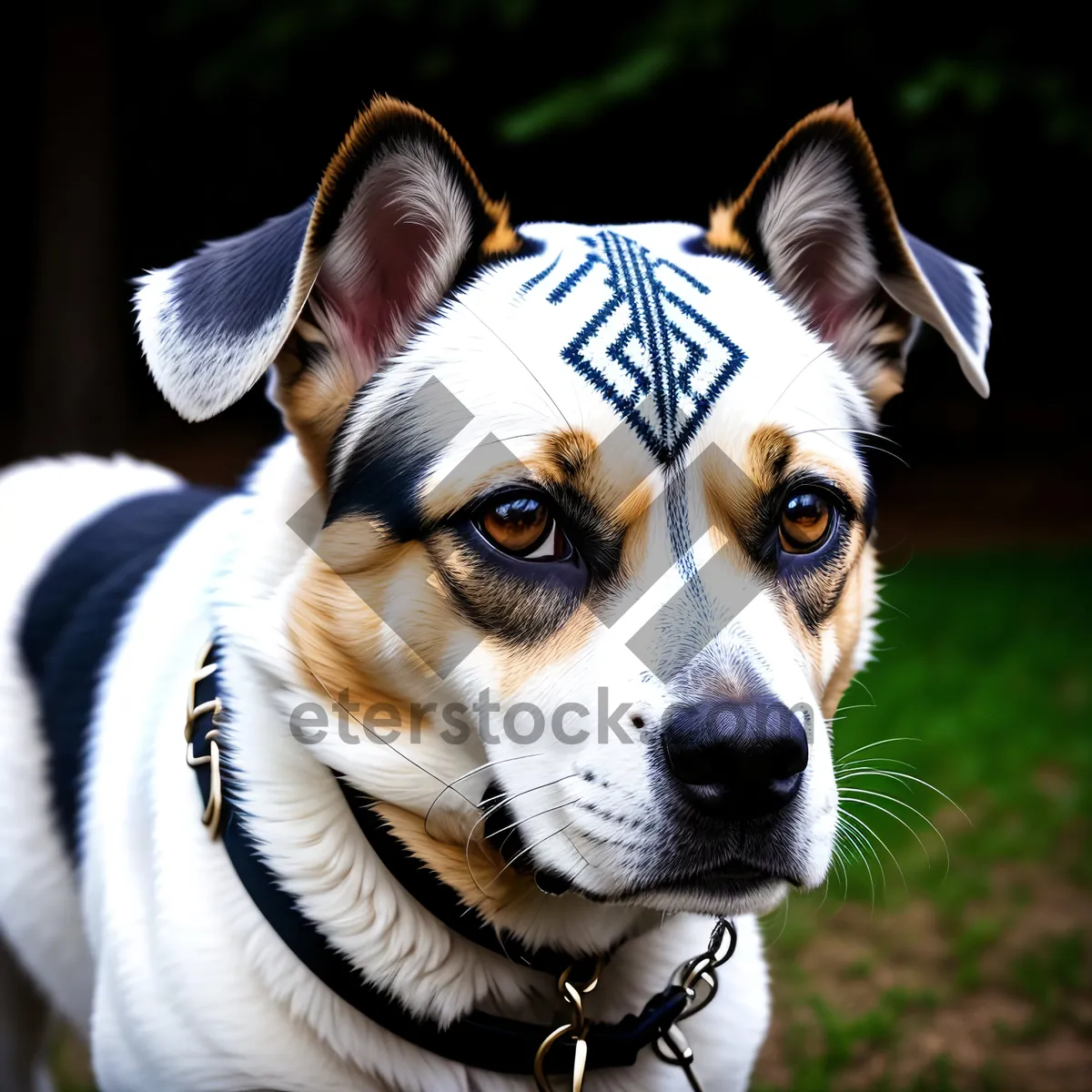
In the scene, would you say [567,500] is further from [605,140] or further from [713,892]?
[605,140]

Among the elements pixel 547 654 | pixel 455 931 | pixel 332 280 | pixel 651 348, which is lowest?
pixel 455 931

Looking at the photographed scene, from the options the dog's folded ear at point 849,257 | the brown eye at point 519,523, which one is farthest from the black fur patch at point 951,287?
the brown eye at point 519,523

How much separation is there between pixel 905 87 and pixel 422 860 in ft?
20.1

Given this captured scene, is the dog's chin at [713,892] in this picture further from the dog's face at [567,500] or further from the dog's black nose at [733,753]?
the dog's black nose at [733,753]

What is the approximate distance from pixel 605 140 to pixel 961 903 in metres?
6.24

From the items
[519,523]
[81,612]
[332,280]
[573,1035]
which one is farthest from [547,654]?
[81,612]

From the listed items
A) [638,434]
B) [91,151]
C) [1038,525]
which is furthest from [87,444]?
[638,434]

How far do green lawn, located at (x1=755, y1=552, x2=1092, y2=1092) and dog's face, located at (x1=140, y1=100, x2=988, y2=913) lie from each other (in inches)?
19.0

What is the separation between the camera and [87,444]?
9648 mm

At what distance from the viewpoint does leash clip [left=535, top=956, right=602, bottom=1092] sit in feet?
6.51

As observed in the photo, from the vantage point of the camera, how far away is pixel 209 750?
2277 millimetres

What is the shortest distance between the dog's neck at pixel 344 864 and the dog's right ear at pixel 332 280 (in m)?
0.25

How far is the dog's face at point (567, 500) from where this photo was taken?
1845 mm

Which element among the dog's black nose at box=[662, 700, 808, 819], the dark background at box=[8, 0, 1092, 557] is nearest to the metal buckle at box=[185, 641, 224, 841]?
the dog's black nose at box=[662, 700, 808, 819]
